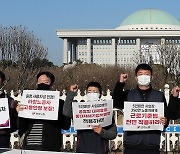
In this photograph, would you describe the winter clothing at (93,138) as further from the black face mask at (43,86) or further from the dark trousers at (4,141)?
the dark trousers at (4,141)

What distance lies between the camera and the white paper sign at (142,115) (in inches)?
206

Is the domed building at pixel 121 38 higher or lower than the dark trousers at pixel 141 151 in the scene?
higher

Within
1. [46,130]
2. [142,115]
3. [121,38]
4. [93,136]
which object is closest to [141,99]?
[142,115]

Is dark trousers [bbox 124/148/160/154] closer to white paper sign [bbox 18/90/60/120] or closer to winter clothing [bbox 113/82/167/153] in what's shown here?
winter clothing [bbox 113/82/167/153]

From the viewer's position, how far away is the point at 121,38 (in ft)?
331

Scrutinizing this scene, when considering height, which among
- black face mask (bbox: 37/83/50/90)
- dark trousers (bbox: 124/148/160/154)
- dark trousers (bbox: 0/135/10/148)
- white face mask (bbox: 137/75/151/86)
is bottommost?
dark trousers (bbox: 124/148/160/154)

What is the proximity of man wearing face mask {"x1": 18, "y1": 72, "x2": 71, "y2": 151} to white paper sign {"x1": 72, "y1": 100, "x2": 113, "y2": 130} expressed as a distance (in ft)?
0.84

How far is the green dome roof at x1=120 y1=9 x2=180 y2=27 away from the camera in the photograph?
108 metres

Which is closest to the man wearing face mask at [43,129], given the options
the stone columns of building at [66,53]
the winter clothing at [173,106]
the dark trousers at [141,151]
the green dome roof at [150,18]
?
the dark trousers at [141,151]

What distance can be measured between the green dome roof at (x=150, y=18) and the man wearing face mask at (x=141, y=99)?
10320cm

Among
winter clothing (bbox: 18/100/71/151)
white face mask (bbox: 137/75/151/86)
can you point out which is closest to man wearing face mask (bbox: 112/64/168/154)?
white face mask (bbox: 137/75/151/86)

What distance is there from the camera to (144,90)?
5242 mm

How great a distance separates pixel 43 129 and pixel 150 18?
105 m

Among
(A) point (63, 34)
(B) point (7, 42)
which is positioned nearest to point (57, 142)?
(B) point (7, 42)
